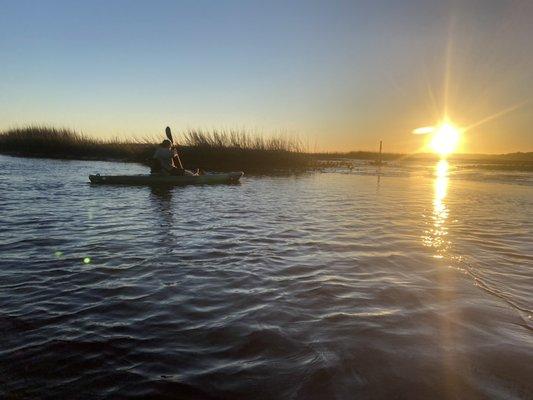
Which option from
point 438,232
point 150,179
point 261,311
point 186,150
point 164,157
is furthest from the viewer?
point 186,150

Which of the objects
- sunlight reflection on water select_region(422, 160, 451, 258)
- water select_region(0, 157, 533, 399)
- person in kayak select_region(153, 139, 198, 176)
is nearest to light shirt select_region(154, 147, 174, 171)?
person in kayak select_region(153, 139, 198, 176)

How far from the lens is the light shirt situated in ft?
60.8

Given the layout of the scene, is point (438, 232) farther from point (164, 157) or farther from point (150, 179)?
point (164, 157)

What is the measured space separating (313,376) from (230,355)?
0.74 meters

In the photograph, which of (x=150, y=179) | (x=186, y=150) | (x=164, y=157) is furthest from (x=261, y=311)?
(x=186, y=150)

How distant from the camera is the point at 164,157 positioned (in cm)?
1869

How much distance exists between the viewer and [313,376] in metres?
3.16

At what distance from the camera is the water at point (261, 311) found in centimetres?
308

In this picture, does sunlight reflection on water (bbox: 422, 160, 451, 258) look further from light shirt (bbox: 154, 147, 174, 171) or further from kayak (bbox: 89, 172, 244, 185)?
light shirt (bbox: 154, 147, 174, 171)

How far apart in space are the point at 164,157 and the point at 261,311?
50.3 feet

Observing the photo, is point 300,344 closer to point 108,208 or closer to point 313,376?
point 313,376

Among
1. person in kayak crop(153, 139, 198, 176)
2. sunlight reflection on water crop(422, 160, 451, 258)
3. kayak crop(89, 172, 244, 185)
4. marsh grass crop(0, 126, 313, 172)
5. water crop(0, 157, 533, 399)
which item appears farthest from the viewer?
marsh grass crop(0, 126, 313, 172)

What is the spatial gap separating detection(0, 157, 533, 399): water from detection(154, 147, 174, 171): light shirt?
943 centimetres

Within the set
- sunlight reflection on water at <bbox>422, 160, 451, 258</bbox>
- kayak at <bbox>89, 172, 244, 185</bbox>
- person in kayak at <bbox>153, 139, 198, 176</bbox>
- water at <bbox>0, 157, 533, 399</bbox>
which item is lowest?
sunlight reflection on water at <bbox>422, 160, 451, 258</bbox>
